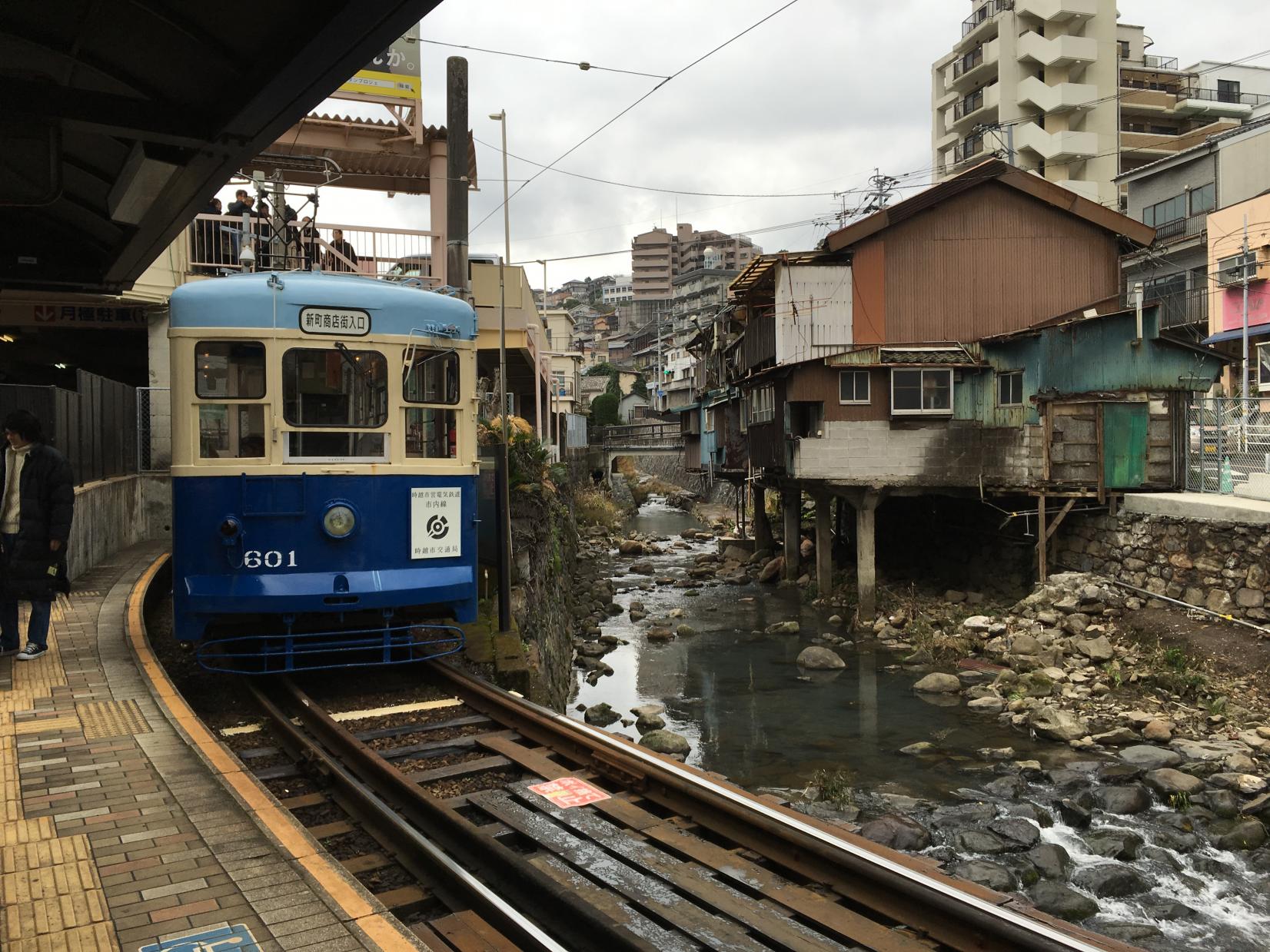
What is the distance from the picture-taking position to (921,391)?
21.8 meters

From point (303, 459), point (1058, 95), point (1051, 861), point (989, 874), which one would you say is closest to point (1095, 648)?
point (1051, 861)

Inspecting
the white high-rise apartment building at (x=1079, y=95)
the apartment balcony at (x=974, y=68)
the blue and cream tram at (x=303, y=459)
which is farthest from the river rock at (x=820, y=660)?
the apartment balcony at (x=974, y=68)

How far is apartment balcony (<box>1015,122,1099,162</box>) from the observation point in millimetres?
42125

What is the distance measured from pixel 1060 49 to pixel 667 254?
77306 mm

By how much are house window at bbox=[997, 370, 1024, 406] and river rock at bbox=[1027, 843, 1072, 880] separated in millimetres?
13632

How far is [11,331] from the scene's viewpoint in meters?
19.5

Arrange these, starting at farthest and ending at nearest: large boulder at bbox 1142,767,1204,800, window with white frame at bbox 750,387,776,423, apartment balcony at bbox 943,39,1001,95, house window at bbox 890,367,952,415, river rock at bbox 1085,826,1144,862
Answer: apartment balcony at bbox 943,39,1001,95
window with white frame at bbox 750,387,776,423
house window at bbox 890,367,952,415
large boulder at bbox 1142,767,1204,800
river rock at bbox 1085,826,1144,862

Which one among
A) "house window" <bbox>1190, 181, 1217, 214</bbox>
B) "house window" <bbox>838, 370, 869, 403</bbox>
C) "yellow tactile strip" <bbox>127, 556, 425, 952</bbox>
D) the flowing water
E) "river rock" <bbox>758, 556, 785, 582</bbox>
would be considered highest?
"house window" <bbox>1190, 181, 1217, 214</bbox>

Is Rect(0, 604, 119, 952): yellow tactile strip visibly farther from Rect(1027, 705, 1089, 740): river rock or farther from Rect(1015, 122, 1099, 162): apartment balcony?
Rect(1015, 122, 1099, 162): apartment balcony

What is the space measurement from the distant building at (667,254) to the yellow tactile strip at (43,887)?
4403 inches

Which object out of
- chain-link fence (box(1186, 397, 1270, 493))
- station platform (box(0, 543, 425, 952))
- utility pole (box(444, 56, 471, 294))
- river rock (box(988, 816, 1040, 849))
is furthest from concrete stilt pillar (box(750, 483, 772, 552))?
station platform (box(0, 543, 425, 952))

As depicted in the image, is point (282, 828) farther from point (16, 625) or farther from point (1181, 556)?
point (1181, 556)

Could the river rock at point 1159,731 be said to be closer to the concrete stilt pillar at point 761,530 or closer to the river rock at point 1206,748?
the river rock at point 1206,748

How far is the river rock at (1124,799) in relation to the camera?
10.9 meters
